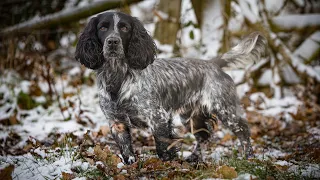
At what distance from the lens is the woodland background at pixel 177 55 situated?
16.5 ft

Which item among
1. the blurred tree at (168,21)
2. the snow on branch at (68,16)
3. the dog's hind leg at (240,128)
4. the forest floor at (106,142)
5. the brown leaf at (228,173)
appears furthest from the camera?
the blurred tree at (168,21)

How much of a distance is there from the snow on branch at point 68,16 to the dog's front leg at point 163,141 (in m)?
3.75

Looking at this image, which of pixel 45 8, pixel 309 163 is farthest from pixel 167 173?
pixel 45 8

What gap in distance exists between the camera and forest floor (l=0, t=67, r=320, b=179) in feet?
11.6

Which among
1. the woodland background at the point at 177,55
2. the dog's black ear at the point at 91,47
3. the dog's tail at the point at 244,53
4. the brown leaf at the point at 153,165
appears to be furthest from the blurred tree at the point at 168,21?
the brown leaf at the point at 153,165

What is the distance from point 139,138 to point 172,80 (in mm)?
1567

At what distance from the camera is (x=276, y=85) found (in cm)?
793

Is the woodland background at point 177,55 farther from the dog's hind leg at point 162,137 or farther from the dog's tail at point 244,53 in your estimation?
the dog's tail at point 244,53

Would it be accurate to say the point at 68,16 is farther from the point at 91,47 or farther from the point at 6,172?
the point at 6,172

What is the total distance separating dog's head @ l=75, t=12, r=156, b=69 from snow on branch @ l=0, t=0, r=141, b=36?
11.0 ft

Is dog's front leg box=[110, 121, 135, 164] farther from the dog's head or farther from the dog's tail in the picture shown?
the dog's tail

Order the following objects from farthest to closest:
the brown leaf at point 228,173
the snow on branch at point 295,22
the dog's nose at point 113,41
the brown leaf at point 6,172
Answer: the snow on branch at point 295,22, the dog's nose at point 113,41, the brown leaf at point 228,173, the brown leaf at point 6,172

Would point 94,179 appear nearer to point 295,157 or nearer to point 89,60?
point 89,60

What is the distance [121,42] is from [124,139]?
3.38 ft
